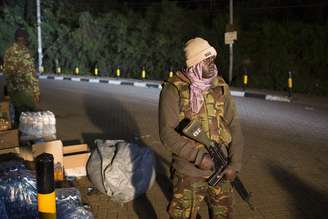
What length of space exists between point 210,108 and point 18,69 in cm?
553

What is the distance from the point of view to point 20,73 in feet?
26.1

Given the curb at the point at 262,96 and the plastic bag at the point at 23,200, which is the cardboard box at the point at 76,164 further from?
the curb at the point at 262,96

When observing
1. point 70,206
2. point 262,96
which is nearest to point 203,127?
point 70,206

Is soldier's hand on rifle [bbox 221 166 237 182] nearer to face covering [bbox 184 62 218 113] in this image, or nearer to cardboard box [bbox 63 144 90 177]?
face covering [bbox 184 62 218 113]

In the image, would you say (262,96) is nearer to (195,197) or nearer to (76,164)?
(76,164)

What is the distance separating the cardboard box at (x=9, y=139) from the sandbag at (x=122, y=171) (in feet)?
4.01

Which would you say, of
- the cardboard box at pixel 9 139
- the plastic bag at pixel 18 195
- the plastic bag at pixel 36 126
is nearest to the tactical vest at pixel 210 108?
the plastic bag at pixel 18 195

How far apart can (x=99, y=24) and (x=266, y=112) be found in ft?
48.9

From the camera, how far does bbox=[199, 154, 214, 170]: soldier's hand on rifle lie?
3.11m

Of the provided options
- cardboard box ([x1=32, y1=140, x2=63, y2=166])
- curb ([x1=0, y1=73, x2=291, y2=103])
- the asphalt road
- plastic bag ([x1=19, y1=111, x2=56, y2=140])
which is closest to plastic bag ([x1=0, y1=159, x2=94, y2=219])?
the asphalt road

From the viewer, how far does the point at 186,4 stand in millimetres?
26953

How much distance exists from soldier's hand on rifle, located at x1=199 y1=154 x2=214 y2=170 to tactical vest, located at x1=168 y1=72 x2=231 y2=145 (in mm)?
158

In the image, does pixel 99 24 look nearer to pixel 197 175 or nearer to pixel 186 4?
pixel 186 4

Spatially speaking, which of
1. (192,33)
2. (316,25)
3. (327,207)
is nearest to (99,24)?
(192,33)
